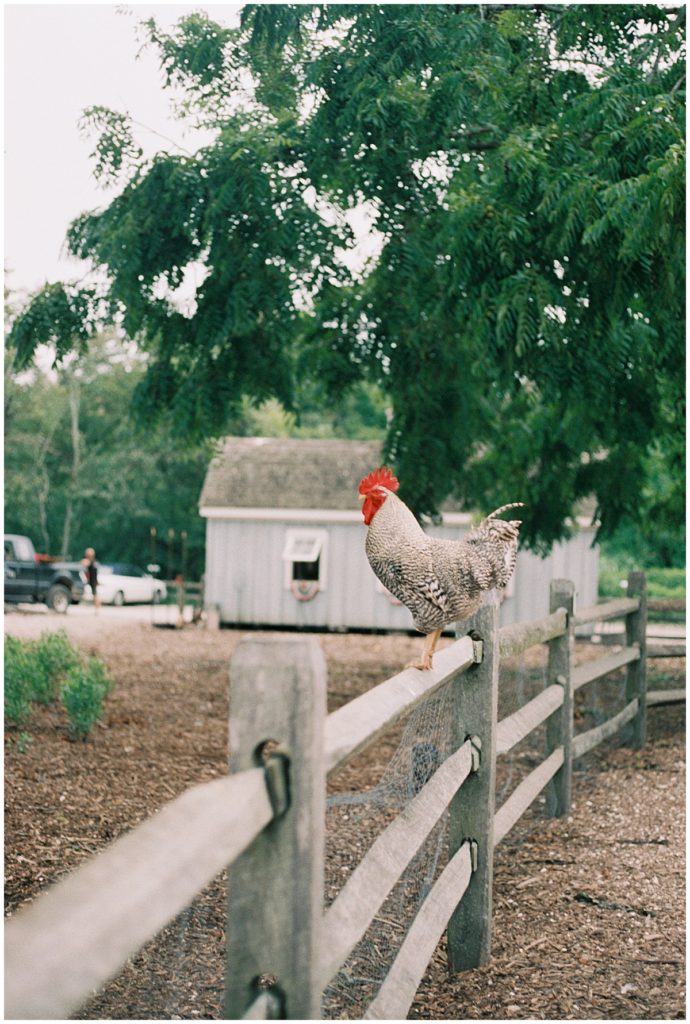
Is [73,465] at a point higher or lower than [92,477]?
higher

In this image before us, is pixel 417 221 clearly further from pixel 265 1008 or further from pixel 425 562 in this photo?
pixel 265 1008

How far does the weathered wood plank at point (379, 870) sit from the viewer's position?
5.68 ft

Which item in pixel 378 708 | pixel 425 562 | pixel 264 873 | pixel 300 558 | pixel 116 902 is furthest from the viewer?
pixel 300 558

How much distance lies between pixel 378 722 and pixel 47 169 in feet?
22.0

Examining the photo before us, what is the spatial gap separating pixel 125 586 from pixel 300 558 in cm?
591

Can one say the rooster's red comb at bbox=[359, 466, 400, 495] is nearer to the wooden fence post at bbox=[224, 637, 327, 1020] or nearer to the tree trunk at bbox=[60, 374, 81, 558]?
the wooden fence post at bbox=[224, 637, 327, 1020]

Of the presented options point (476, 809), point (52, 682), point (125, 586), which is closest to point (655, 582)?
point (125, 586)

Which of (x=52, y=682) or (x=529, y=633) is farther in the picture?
(x=52, y=682)

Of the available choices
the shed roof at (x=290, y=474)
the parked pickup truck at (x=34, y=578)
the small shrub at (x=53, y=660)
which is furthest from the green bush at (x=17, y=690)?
the parked pickup truck at (x=34, y=578)

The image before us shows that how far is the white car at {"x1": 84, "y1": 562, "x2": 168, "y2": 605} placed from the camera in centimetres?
2062

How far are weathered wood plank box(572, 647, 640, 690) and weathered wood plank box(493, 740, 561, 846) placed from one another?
477 mm

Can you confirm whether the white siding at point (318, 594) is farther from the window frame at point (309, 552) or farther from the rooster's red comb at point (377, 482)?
the rooster's red comb at point (377, 482)

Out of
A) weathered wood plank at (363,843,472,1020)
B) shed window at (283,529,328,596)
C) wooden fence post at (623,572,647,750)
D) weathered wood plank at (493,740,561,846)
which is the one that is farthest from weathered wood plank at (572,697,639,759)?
shed window at (283,529,328,596)

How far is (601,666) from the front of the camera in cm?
584
